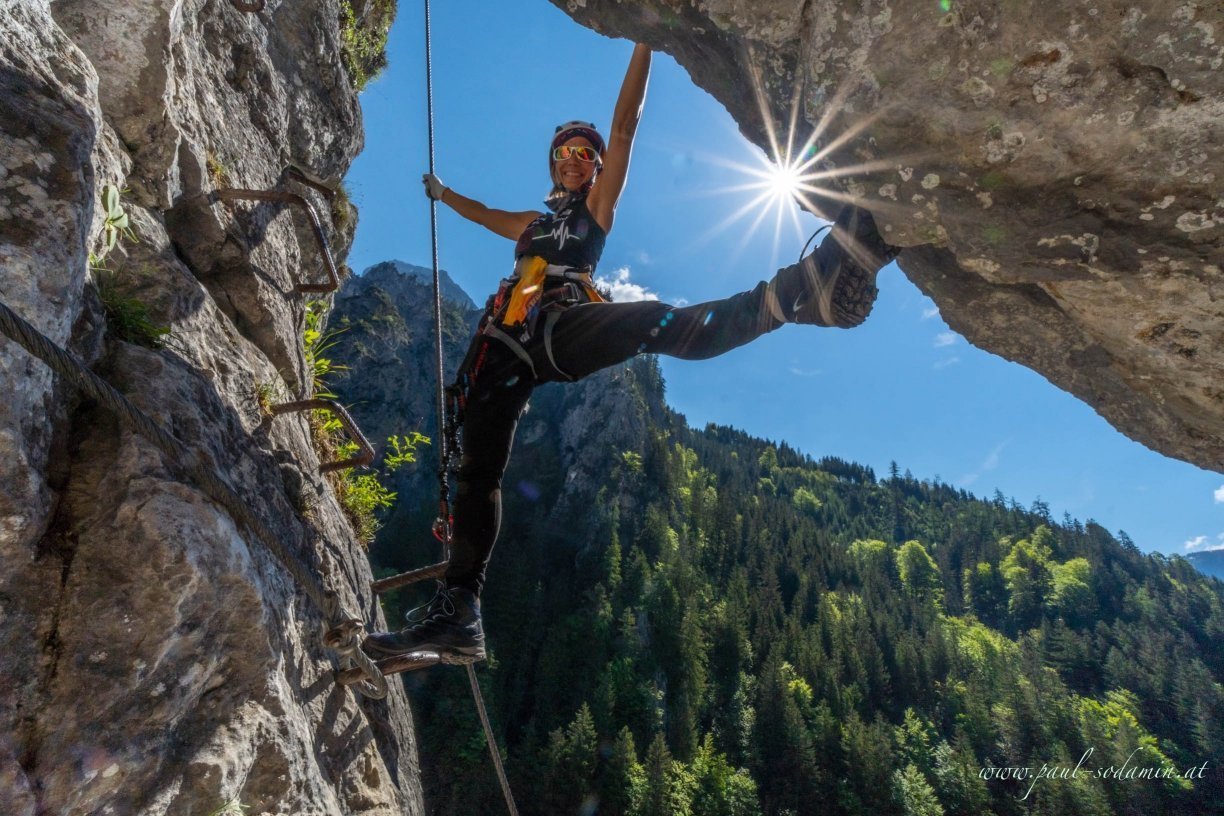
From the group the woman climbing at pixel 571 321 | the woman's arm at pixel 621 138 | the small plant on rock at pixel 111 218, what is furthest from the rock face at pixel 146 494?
the woman's arm at pixel 621 138

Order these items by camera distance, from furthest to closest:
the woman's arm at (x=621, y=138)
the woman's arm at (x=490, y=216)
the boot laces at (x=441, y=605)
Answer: the woman's arm at (x=490, y=216) < the woman's arm at (x=621, y=138) < the boot laces at (x=441, y=605)

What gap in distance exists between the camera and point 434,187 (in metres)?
5.16

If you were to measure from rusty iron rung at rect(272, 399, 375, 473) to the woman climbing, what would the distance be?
0.75 m

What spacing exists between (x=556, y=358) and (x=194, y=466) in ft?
6.39

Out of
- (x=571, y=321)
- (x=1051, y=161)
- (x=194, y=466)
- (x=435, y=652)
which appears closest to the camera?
(x=194, y=466)

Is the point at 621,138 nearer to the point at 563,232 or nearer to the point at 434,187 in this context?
the point at 563,232

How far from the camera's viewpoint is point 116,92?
2914 millimetres

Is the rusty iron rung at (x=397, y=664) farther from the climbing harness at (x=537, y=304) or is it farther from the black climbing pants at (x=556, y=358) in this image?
the climbing harness at (x=537, y=304)

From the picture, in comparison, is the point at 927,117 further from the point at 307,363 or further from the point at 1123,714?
the point at 1123,714

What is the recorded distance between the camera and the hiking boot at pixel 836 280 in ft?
9.80

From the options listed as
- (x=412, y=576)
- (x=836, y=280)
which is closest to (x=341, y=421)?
(x=412, y=576)

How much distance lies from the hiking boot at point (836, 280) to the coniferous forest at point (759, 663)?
44922 millimetres

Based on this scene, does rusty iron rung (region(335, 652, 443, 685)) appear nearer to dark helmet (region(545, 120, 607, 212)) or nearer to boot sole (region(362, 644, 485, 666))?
boot sole (region(362, 644, 485, 666))

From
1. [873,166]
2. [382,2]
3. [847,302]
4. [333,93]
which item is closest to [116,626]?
[847,302]
